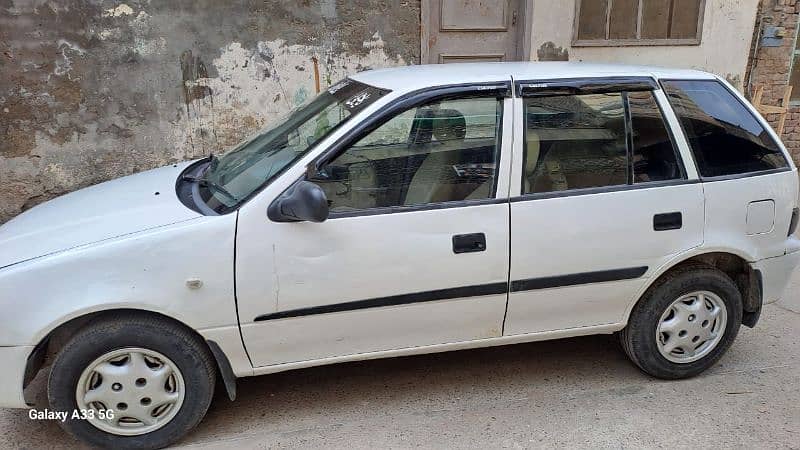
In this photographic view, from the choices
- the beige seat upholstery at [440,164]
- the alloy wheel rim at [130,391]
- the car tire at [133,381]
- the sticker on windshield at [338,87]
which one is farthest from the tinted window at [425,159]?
the alloy wheel rim at [130,391]

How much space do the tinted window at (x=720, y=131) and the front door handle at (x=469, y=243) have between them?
1.24 m

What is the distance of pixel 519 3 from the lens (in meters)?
6.64

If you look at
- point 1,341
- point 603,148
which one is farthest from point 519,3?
point 1,341

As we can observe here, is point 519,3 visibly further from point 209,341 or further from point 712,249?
point 209,341

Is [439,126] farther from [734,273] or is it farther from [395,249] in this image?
[734,273]

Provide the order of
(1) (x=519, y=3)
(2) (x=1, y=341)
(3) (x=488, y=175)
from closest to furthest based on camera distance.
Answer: (2) (x=1, y=341) → (3) (x=488, y=175) → (1) (x=519, y=3)

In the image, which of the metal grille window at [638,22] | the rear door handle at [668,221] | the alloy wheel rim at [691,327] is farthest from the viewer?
the metal grille window at [638,22]

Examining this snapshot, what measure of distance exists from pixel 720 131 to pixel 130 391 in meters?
3.15

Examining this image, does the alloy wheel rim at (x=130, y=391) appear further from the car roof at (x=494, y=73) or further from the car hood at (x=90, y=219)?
the car roof at (x=494, y=73)

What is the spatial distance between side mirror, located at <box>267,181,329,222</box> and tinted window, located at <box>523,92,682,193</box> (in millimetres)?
1018

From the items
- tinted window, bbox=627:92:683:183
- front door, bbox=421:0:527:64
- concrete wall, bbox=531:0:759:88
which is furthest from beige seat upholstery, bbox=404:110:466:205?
concrete wall, bbox=531:0:759:88

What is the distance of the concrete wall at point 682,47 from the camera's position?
260 inches

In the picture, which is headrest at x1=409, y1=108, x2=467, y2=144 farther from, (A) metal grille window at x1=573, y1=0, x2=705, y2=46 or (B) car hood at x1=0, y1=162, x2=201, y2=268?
(A) metal grille window at x1=573, y1=0, x2=705, y2=46

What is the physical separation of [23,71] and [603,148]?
16.6ft
